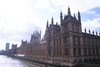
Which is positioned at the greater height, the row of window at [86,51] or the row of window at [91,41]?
the row of window at [91,41]

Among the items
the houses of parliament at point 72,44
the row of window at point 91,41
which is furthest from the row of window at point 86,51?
the row of window at point 91,41

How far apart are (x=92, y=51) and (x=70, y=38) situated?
1738 centimetres

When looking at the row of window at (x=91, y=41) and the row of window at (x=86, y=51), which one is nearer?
the row of window at (x=86, y=51)

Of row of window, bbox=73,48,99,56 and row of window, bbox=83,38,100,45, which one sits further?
row of window, bbox=83,38,100,45

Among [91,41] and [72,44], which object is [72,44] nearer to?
[72,44]

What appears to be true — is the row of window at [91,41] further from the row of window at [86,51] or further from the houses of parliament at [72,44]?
the row of window at [86,51]

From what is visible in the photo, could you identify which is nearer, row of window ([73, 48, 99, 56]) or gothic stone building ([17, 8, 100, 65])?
gothic stone building ([17, 8, 100, 65])

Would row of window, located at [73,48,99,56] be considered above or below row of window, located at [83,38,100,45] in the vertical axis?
below

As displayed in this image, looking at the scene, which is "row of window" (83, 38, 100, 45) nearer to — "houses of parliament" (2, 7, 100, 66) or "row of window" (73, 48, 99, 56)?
"houses of parliament" (2, 7, 100, 66)

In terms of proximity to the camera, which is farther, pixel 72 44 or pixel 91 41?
pixel 91 41

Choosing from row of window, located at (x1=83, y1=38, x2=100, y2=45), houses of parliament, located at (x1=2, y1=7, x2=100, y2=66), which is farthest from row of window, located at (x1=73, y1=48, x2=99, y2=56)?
row of window, located at (x1=83, y1=38, x2=100, y2=45)

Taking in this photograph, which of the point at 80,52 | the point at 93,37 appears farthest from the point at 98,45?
the point at 80,52

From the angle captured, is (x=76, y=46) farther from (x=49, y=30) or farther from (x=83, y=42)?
(x=49, y=30)

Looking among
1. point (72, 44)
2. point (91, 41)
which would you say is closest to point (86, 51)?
point (91, 41)
